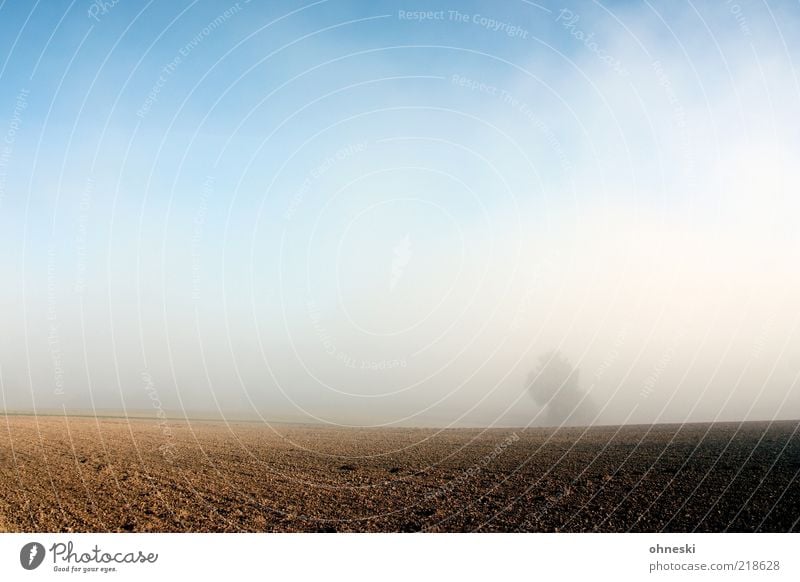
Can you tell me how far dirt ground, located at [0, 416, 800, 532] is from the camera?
29.2m

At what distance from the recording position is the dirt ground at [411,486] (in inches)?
1151

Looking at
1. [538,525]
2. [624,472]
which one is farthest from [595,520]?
[624,472]
